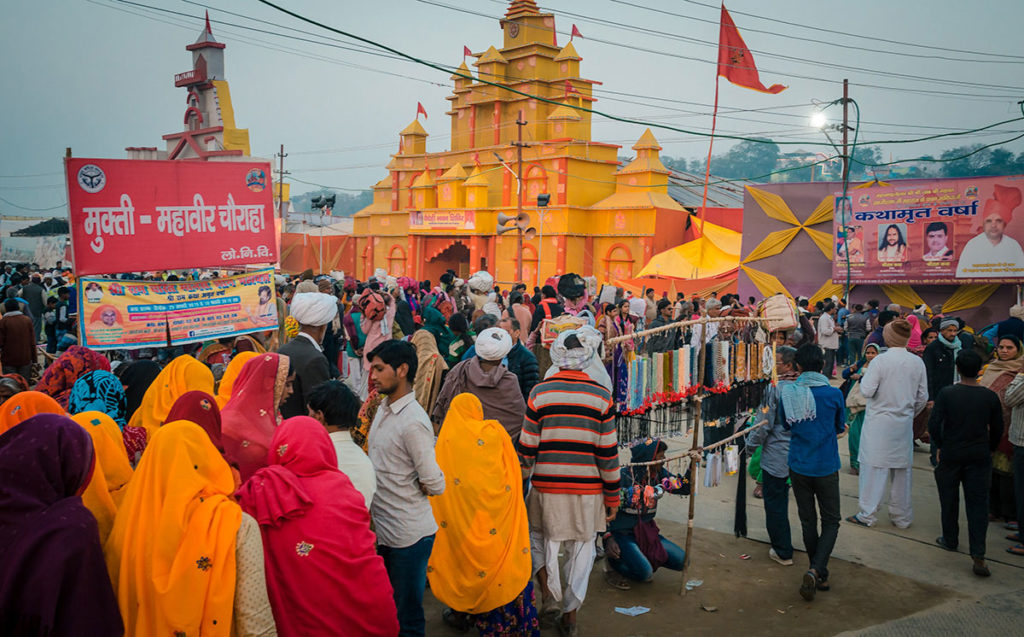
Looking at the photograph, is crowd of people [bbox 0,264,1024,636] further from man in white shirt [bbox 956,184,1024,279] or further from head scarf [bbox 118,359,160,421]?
man in white shirt [bbox 956,184,1024,279]

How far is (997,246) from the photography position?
1714cm

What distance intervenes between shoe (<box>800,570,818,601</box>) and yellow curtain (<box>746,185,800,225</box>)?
1768 cm

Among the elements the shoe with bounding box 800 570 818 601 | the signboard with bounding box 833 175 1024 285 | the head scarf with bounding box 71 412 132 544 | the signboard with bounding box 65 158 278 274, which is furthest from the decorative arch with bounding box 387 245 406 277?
the head scarf with bounding box 71 412 132 544

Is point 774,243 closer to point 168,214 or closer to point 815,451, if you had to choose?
point 815,451

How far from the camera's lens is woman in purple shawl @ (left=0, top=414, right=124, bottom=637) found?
6.95 feet

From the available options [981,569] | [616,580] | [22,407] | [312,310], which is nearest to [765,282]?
[981,569]

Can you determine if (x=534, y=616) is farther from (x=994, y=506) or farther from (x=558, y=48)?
(x=558, y=48)

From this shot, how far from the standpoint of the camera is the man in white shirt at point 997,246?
16.9 metres

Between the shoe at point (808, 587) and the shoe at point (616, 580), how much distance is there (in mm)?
1118

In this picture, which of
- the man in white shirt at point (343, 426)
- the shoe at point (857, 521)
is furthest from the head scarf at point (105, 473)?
the shoe at point (857, 521)

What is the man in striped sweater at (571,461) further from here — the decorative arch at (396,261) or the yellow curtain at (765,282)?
the decorative arch at (396,261)

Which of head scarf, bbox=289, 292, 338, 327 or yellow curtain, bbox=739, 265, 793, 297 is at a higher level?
head scarf, bbox=289, 292, 338, 327

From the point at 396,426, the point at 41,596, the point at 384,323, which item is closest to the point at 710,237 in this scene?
the point at 384,323

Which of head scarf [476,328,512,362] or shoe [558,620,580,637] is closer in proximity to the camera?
shoe [558,620,580,637]
